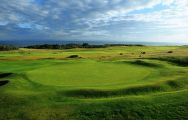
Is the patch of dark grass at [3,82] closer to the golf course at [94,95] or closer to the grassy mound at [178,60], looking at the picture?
the golf course at [94,95]

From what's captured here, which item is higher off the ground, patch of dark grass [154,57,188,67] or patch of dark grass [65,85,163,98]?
patch of dark grass [154,57,188,67]

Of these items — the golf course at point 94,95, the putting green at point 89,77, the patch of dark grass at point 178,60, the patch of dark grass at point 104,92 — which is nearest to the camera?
the golf course at point 94,95

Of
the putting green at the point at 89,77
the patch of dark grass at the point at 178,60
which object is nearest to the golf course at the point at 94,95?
the putting green at the point at 89,77

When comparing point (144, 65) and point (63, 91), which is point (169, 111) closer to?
point (63, 91)

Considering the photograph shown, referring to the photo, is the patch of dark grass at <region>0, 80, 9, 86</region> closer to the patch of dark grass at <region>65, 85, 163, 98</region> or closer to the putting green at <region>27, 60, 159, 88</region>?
the putting green at <region>27, 60, 159, 88</region>

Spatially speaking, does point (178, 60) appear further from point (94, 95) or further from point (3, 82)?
point (3, 82)

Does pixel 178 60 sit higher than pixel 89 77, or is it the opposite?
pixel 178 60

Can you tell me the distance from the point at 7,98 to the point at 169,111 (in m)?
11.2

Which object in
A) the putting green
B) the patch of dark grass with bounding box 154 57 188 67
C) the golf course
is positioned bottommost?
the golf course

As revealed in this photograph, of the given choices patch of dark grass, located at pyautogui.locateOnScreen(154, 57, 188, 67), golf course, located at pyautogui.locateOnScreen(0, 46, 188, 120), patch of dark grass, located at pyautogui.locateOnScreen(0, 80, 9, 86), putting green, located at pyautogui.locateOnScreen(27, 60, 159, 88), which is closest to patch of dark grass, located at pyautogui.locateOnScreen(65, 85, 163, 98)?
golf course, located at pyautogui.locateOnScreen(0, 46, 188, 120)

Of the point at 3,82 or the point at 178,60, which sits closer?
the point at 3,82

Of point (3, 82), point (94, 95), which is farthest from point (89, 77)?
point (3, 82)

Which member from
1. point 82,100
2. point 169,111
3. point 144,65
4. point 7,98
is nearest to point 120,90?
point 82,100

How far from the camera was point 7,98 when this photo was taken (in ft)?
66.6
